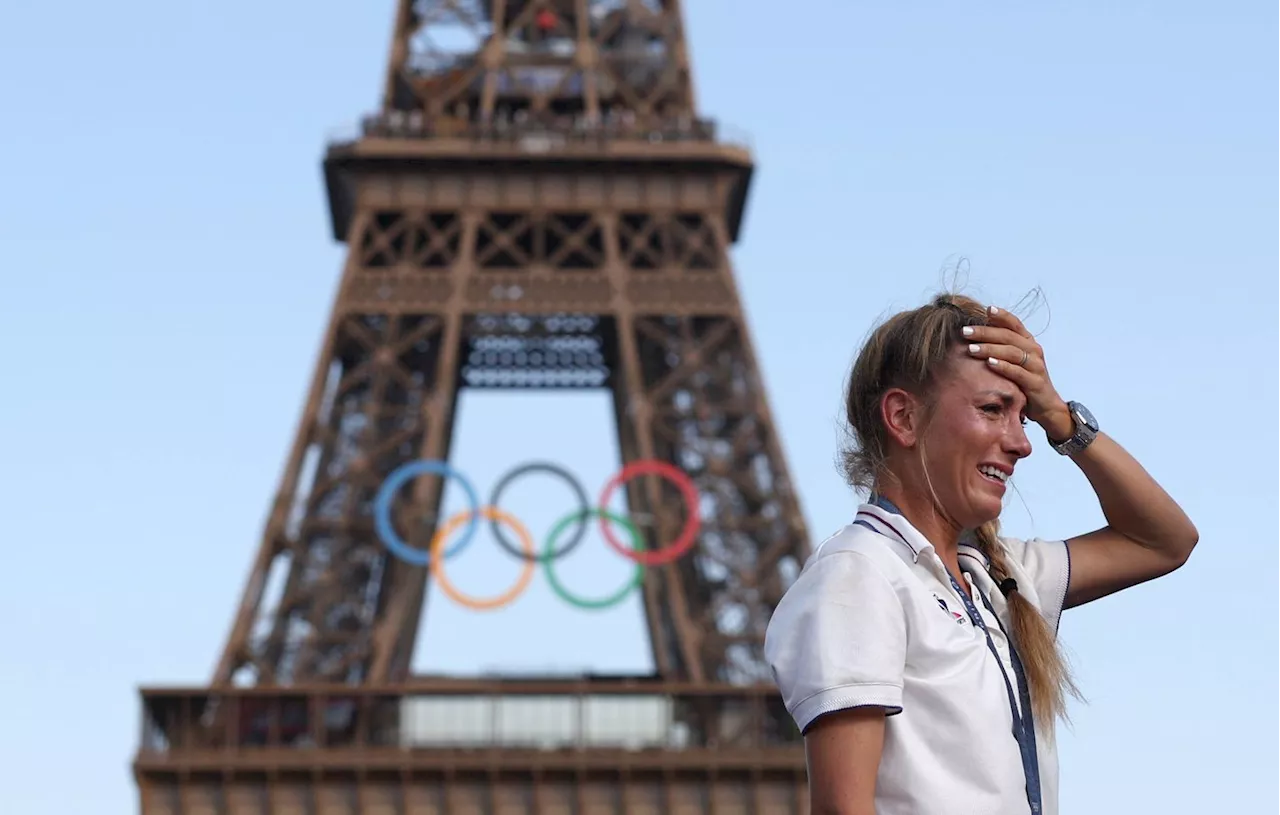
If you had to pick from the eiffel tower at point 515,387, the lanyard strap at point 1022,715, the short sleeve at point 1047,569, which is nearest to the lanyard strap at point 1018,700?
the lanyard strap at point 1022,715

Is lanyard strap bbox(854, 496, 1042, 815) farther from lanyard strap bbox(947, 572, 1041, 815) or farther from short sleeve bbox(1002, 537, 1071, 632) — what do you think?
short sleeve bbox(1002, 537, 1071, 632)

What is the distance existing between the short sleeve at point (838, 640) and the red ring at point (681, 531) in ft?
132

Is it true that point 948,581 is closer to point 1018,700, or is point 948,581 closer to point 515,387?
point 1018,700

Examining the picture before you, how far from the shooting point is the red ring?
150ft

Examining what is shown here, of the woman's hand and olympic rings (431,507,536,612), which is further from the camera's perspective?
olympic rings (431,507,536,612)

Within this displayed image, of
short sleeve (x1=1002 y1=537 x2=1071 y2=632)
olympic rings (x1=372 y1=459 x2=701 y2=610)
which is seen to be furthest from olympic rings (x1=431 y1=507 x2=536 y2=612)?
short sleeve (x1=1002 y1=537 x2=1071 y2=632)

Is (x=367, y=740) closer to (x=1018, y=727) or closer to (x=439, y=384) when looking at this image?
(x=439, y=384)

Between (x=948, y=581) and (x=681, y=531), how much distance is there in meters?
42.1

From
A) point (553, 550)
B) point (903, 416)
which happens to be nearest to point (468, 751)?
point (553, 550)

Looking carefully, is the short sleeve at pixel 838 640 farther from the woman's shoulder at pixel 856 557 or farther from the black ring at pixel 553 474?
the black ring at pixel 553 474

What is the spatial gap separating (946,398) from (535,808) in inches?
1522

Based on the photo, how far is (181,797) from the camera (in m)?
43.2

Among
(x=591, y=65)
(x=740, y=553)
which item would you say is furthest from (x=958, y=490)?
(x=591, y=65)

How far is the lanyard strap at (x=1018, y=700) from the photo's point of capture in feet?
17.5
